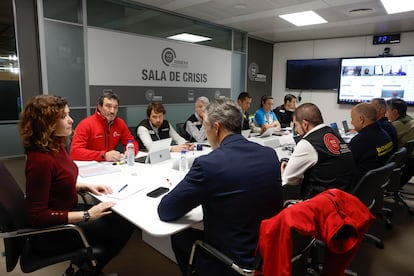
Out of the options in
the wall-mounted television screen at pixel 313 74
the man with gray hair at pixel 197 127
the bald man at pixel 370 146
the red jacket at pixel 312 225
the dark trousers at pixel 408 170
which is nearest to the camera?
the red jacket at pixel 312 225

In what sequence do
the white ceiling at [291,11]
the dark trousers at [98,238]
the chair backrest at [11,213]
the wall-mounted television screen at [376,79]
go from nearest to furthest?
A: the chair backrest at [11,213]
the dark trousers at [98,238]
the white ceiling at [291,11]
the wall-mounted television screen at [376,79]

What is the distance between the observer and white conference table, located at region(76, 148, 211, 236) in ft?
4.72

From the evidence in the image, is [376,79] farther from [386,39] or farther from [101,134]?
[101,134]

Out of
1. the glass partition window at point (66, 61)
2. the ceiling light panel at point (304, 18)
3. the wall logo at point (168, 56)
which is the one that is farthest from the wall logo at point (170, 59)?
the ceiling light panel at point (304, 18)

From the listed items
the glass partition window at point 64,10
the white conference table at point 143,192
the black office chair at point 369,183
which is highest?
the glass partition window at point 64,10

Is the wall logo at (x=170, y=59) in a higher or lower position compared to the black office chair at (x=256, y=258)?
higher

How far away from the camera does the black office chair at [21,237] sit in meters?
1.44

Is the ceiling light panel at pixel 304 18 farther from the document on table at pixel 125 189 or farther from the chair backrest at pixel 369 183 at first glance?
the document on table at pixel 125 189

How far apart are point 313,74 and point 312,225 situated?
21.0 feet

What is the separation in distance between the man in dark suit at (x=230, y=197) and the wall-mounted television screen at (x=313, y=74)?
590 cm

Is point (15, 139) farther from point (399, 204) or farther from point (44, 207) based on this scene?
point (399, 204)

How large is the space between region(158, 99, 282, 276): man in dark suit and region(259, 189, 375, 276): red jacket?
182mm

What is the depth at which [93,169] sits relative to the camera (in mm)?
2316

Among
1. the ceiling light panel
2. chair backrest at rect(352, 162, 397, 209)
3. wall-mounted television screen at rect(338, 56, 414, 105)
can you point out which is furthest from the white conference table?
wall-mounted television screen at rect(338, 56, 414, 105)
